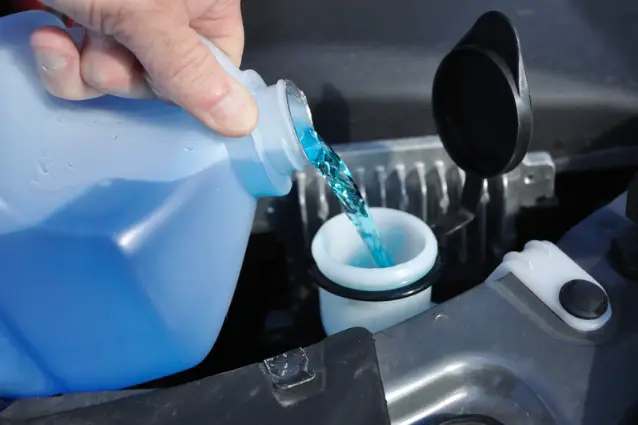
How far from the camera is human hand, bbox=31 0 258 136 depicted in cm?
46

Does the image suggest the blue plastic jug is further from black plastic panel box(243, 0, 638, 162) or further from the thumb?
black plastic panel box(243, 0, 638, 162)

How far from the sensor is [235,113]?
50 centimetres

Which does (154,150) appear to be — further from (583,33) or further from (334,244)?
(583,33)

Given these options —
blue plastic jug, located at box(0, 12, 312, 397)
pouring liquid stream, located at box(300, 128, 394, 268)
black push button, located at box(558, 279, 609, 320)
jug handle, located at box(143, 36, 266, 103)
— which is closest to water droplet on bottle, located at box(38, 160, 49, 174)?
blue plastic jug, located at box(0, 12, 312, 397)

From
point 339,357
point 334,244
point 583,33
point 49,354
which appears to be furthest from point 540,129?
point 49,354

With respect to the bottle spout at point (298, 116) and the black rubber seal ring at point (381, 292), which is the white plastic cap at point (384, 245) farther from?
the bottle spout at point (298, 116)

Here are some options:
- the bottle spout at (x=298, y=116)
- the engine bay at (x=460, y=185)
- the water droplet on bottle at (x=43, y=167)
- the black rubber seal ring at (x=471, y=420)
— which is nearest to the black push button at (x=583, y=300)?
the engine bay at (x=460, y=185)

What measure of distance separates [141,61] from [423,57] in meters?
0.41

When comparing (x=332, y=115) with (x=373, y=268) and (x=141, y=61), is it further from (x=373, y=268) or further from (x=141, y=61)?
(x=141, y=61)

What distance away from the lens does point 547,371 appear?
1.74ft

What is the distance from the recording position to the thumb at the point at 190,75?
0.47 metres

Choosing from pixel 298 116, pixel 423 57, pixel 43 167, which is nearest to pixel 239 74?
pixel 298 116

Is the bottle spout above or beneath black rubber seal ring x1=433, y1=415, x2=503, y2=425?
above

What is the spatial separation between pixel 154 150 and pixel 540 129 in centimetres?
49
